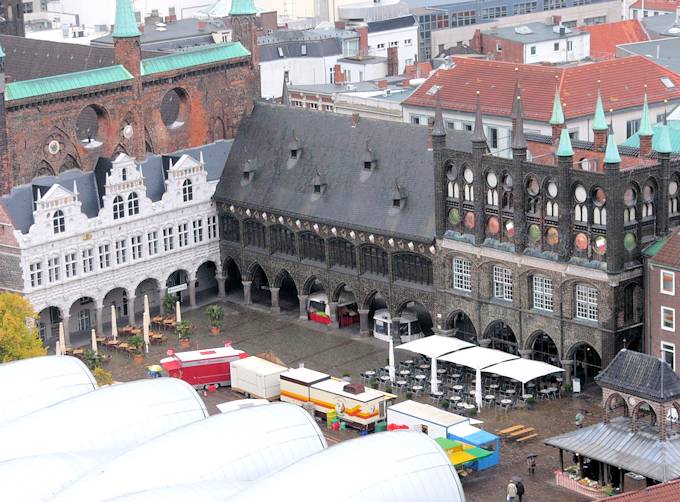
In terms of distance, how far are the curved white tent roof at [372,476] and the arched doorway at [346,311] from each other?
151 feet

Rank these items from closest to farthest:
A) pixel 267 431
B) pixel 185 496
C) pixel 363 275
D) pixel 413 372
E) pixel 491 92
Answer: pixel 185 496, pixel 267 431, pixel 413 372, pixel 363 275, pixel 491 92

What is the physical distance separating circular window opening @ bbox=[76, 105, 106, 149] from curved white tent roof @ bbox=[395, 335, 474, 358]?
113 feet

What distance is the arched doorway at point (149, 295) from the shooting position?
166 meters

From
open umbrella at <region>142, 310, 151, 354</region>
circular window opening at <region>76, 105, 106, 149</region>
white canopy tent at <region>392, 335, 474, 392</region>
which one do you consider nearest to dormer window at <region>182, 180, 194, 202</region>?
circular window opening at <region>76, 105, 106, 149</region>

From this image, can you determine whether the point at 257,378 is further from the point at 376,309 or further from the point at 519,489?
the point at 519,489

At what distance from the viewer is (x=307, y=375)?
141 metres

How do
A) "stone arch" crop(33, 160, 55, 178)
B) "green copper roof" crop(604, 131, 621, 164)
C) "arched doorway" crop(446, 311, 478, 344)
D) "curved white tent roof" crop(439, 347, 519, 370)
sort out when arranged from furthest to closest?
"stone arch" crop(33, 160, 55, 178) < "arched doorway" crop(446, 311, 478, 344) < "curved white tent roof" crop(439, 347, 519, 370) < "green copper roof" crop(604, 131, 621, 164)

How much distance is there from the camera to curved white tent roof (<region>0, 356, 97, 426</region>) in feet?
422

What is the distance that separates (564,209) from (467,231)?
10926mm

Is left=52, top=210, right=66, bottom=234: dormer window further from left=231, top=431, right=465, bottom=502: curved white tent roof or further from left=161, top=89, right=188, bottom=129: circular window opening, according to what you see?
left=231, top=431, right=465, bottom=502: curved white tent roof

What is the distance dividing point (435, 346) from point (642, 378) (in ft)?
86.1

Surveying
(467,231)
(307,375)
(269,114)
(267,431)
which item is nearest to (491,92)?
(269,114)

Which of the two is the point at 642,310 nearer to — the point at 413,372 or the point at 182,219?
the point at 413,372

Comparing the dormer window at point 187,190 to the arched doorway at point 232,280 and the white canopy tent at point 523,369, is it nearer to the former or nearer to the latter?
the arched doorway at point 232,280
